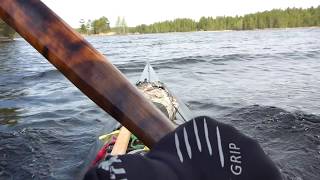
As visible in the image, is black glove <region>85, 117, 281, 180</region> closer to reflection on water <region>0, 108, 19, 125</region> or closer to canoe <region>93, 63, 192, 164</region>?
canoe <region>93, 63, 192, 164</region>

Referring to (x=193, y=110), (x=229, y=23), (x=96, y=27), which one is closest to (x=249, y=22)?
(x=229, y=23)

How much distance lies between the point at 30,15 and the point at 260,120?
7.67 meters

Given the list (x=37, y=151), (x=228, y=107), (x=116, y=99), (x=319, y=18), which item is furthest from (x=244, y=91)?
(x=319, y=18)

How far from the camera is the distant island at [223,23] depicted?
429 ft

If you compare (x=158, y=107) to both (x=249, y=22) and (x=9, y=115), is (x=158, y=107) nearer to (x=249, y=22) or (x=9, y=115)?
(x=9, y=115)

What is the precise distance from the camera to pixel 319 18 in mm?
125938

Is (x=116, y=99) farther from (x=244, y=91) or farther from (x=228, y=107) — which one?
(x=244, y=91)

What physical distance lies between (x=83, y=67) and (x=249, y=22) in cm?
14364

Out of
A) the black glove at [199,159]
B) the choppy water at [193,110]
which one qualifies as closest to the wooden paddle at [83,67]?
the black glove at [199,159]

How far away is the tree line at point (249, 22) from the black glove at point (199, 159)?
13720 cm

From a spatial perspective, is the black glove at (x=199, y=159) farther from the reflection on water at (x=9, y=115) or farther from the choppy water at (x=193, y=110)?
the reflection on water at (x=9, y=115)

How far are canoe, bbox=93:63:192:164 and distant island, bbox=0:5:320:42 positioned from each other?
13123 centimetres

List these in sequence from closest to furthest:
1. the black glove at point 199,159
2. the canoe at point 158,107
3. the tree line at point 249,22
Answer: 1. the black glove at point 199,159
2. the canoe at point 158,107
3. the tree line at point 249,22

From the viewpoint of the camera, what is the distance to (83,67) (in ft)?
3.87
